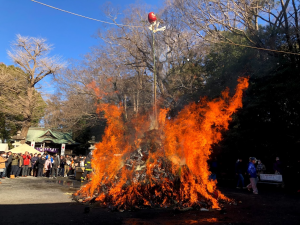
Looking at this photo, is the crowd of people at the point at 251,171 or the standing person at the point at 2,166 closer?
the crowd of people at the point at 251,171

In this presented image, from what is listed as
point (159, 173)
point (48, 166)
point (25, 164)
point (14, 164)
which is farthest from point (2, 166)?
point (159, 173)

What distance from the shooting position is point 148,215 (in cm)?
643

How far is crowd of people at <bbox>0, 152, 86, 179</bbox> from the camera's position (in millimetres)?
14534

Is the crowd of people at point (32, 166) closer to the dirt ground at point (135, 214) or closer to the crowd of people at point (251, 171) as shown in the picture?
the dirt ground at point (135, 214)

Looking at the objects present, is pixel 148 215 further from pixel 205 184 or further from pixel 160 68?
pixel 160 68

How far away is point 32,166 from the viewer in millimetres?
16422

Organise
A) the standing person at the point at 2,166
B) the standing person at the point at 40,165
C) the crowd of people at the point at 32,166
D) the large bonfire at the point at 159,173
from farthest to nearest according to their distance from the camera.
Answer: the standing person at the point at 40,165
the crowd of people at the point at 32,166
the standing person at the point at 2,166
the large bonfire at the point at 159,173

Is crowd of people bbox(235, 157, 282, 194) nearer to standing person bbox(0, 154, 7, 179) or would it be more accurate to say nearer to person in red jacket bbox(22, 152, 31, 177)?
standing person bbox(0, 154, 7, 179)

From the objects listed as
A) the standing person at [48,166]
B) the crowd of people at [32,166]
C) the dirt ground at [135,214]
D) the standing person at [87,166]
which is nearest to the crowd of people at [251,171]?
the dirt ground at [135,214]

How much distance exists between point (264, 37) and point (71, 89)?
19.4 metres

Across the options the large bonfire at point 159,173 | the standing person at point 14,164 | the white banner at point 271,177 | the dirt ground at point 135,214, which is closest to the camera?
the dirt ground at point 135,214

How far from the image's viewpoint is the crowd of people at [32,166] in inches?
572

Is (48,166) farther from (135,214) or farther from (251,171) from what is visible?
(251,171)

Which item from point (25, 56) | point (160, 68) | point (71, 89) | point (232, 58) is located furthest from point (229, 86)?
point (25, 56)
